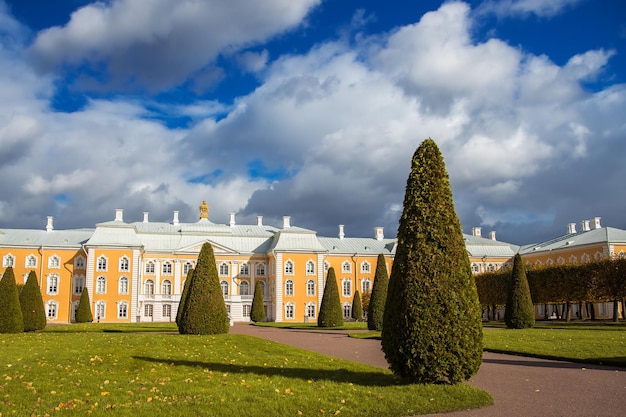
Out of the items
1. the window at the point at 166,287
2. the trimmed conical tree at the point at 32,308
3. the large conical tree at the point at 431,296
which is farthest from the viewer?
the window at the point at 166,287

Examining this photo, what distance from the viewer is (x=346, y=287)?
63.8 m

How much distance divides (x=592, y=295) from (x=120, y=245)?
139ft

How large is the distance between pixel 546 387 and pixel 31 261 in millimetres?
57393

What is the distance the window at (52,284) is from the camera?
186 feet

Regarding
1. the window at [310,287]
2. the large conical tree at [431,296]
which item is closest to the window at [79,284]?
the window at [310,287]

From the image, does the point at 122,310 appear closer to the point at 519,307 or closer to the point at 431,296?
the point at 519,307

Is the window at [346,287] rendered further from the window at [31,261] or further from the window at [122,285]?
the window at [31,261]

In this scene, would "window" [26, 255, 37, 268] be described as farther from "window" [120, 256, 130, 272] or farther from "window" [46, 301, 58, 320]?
"window" [120, 256, 130, 272]

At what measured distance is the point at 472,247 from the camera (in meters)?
67.5

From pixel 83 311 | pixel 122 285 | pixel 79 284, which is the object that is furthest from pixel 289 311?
pixel 79 284

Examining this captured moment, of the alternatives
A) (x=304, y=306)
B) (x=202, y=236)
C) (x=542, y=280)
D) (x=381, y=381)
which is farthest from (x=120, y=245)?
(x=381, y=381)

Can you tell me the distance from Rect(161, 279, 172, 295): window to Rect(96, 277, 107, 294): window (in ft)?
20.0

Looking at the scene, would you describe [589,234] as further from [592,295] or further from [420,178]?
[420,178]

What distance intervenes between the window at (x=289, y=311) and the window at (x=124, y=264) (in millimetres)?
16493
